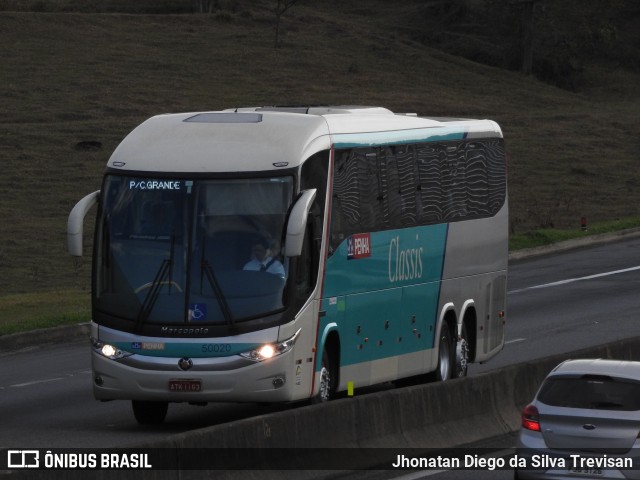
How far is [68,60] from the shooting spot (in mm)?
71500

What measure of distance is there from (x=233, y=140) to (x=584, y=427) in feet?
22.1

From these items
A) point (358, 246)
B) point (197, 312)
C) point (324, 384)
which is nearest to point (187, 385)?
point (197, 312)

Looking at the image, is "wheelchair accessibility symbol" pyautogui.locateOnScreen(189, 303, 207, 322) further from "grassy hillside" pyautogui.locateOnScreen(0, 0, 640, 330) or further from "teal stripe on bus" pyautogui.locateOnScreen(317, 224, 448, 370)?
"grassy hillside" pyautogui.locateOnScreen(0, 0, 640, 330)

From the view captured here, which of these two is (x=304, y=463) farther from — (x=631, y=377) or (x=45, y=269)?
(x=45, y=269)

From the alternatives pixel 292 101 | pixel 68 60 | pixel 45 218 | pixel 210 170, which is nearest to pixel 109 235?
pixel 210 170

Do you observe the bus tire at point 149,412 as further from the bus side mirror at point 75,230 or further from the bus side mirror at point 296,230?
the bus side mirror at point 296,230

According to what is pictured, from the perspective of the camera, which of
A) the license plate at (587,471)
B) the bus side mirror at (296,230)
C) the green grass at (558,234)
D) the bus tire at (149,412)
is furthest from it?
the green grass at (558,234)

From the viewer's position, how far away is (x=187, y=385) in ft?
53.0

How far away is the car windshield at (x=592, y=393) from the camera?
39.6ft

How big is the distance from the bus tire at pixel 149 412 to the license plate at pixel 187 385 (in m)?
1.35

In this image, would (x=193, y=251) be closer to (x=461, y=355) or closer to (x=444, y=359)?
(x=444, y=359)

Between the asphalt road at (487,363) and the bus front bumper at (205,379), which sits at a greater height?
the bus front bumper at (205,379)

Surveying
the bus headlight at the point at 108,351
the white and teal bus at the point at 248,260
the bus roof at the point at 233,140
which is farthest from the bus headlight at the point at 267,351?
the bus roof at the point at 233,140

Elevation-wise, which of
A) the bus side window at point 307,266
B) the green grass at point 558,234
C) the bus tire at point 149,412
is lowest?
the green grass at point 558,234
